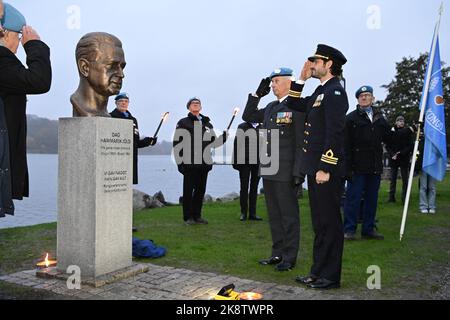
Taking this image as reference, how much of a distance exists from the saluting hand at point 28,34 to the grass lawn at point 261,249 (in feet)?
10.1

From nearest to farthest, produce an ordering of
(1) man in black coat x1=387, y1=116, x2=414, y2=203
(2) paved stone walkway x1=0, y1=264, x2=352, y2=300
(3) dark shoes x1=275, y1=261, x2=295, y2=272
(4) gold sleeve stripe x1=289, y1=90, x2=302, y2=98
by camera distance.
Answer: (2) paved stone walkway x1=0, y1=264, x2=352, y2=300 < (4) gold sleeve stripe x1=289, y1=90, x2=302, y2=98 < (3) dark shoes x1=275, y1=261, x2=295, y2=272 < (1) man in black coat x1=387, y1=116, x2=414, y2=203

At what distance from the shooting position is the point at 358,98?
747 cm

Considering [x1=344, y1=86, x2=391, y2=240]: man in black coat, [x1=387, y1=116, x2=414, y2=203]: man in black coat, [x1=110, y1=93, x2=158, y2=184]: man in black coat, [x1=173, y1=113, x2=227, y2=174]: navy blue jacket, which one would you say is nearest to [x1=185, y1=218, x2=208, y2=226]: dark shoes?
[x1=173, y1=113, x2=227, y2=174]: navy blue jacket

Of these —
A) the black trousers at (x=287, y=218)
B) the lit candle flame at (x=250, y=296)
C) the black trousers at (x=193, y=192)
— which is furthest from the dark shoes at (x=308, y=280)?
the black trousers at (x=193, y=192)

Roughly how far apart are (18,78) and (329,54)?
3172 mm

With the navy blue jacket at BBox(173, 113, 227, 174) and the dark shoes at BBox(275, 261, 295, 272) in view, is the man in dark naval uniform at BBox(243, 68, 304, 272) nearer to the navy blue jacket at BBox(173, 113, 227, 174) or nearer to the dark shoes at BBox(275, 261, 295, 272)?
the dark shoes at BBox(275, 261, 295, 272)

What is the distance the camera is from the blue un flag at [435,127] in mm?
7230

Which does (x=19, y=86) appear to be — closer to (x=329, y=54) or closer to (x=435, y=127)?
(x=329, y=54)

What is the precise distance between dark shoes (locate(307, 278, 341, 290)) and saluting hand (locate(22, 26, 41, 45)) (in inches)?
139

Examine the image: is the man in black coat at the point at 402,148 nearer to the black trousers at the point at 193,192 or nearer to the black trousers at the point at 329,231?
the black trousers at the point at 193,192

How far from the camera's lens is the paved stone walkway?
4.14m
